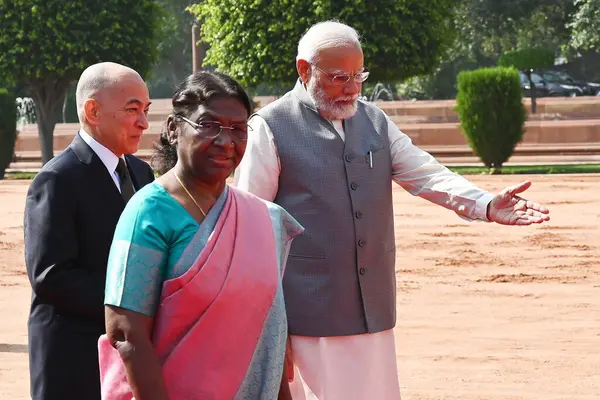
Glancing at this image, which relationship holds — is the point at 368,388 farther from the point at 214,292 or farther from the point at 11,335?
the point at 11,335

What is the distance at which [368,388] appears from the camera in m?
4.34

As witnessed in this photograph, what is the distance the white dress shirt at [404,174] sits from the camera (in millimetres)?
4301

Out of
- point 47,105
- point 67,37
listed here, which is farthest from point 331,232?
point 47,105

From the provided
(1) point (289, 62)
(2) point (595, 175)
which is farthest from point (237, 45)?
(2) point (595, 175)

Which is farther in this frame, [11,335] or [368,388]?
[11,335]

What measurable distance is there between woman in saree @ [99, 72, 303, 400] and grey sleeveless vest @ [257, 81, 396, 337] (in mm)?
1431

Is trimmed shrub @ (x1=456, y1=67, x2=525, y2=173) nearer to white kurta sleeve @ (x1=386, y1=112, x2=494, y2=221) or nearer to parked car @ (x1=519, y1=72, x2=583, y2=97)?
white kurta sleeve @ (x1=386, y1=112, x2=494, y2=221)

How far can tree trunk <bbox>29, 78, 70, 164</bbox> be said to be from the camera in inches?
1083

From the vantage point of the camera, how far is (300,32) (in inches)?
993

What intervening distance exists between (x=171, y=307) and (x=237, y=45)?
2306 cm

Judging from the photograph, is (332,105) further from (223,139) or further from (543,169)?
(543,169)

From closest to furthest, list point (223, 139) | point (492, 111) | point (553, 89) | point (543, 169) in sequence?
point (223, 139), point (543, 169), point (492, 111), point (553, 89)

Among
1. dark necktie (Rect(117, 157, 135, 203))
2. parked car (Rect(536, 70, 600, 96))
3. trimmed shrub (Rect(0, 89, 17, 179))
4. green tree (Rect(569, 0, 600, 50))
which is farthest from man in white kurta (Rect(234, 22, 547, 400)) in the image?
parked car (Rect(536, 70, 600, 96))

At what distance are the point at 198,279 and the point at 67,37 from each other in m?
24.8
